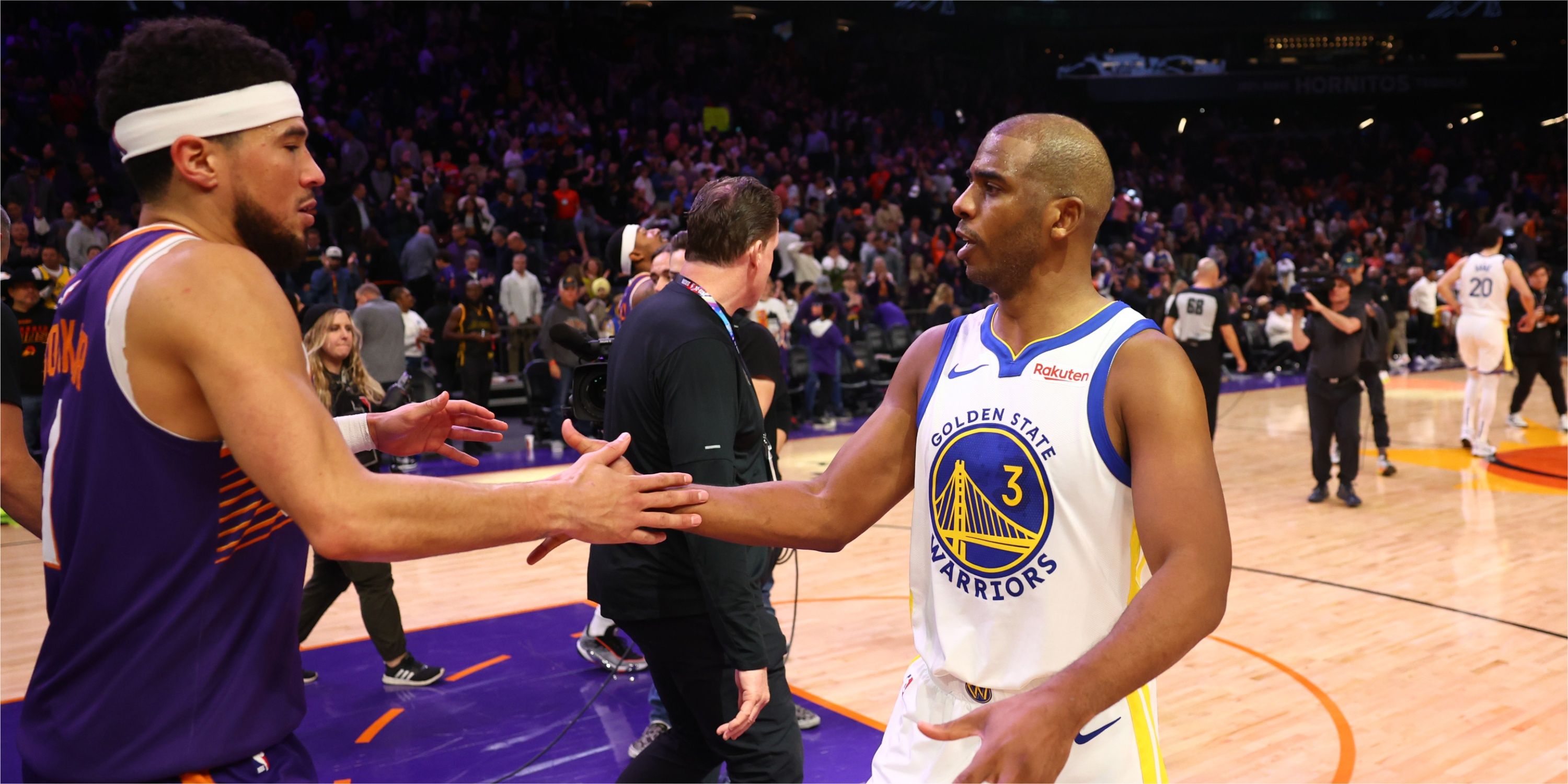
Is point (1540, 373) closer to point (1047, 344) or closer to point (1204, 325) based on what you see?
point (1204, 325)

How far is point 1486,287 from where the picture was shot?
1034 cm

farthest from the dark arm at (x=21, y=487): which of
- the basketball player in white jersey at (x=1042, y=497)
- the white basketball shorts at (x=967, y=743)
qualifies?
the white basketball shorts at (x=967, y=743)

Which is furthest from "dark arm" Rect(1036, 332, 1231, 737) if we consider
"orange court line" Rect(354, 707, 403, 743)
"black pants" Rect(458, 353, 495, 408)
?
"black pants" Rect(458, 353, 495, 408)

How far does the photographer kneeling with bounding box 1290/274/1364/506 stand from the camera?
871 centimetres

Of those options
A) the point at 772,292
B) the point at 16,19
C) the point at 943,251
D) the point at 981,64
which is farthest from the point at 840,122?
the point at 16,19

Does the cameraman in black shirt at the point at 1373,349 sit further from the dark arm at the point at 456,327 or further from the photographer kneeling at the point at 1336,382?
the dark arm at the point at 456,327

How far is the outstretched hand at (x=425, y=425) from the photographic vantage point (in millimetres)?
2373

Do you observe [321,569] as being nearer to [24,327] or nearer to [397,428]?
[397,428]

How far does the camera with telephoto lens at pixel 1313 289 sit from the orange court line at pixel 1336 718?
4.16 m

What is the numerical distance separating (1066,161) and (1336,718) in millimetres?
3499

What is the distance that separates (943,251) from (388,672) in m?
14.3

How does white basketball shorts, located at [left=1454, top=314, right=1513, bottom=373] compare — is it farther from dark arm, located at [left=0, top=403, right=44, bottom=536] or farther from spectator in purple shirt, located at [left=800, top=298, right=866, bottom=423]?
dark arm, located at [left=0, top=403, right=44, bottom=536]

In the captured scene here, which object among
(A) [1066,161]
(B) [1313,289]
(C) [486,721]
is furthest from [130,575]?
(B) [1313,289]

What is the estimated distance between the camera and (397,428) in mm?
2391
